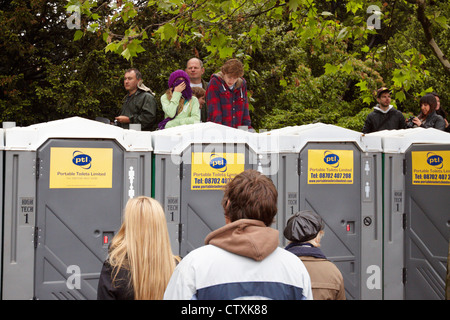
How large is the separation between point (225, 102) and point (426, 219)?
8.28 feet

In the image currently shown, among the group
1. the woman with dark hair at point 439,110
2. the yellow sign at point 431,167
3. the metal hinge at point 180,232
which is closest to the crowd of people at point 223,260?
the metal hinge at point 180,232

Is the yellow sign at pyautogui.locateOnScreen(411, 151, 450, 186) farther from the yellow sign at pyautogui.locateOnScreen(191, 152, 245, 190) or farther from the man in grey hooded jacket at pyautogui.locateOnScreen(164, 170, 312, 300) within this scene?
the man in grey hooded jacket at pyautogui.locateOnScreen(164, 170, 312, 300)

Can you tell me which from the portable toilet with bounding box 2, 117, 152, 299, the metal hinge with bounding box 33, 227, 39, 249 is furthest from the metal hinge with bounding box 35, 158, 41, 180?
the metal hinge with bounding box 33, 227, 39, 249

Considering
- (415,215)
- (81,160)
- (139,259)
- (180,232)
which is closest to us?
(139,259)

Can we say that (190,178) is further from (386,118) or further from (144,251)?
(386,118)

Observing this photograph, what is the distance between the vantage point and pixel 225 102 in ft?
21.9

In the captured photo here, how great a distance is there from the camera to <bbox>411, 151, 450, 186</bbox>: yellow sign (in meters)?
6.23

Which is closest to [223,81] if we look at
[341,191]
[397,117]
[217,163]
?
[217,163]

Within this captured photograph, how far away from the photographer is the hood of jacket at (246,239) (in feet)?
7.76

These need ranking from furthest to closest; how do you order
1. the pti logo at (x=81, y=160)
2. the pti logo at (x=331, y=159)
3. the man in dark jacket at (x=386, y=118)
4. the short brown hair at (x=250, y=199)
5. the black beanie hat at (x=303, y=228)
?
the man in dark jacket at (x=386, y=118) < the pti logo at (x=331, y=159) < the pti logo at (x=81, y=160) < the black beanie hat at (x=303, y=228) < the short brown hair at (x=250, y=199)

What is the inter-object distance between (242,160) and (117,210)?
128cm

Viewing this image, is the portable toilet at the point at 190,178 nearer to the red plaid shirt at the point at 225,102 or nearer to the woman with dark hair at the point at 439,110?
the red plaid shirt at the point at 225,102

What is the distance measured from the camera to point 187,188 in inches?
219
